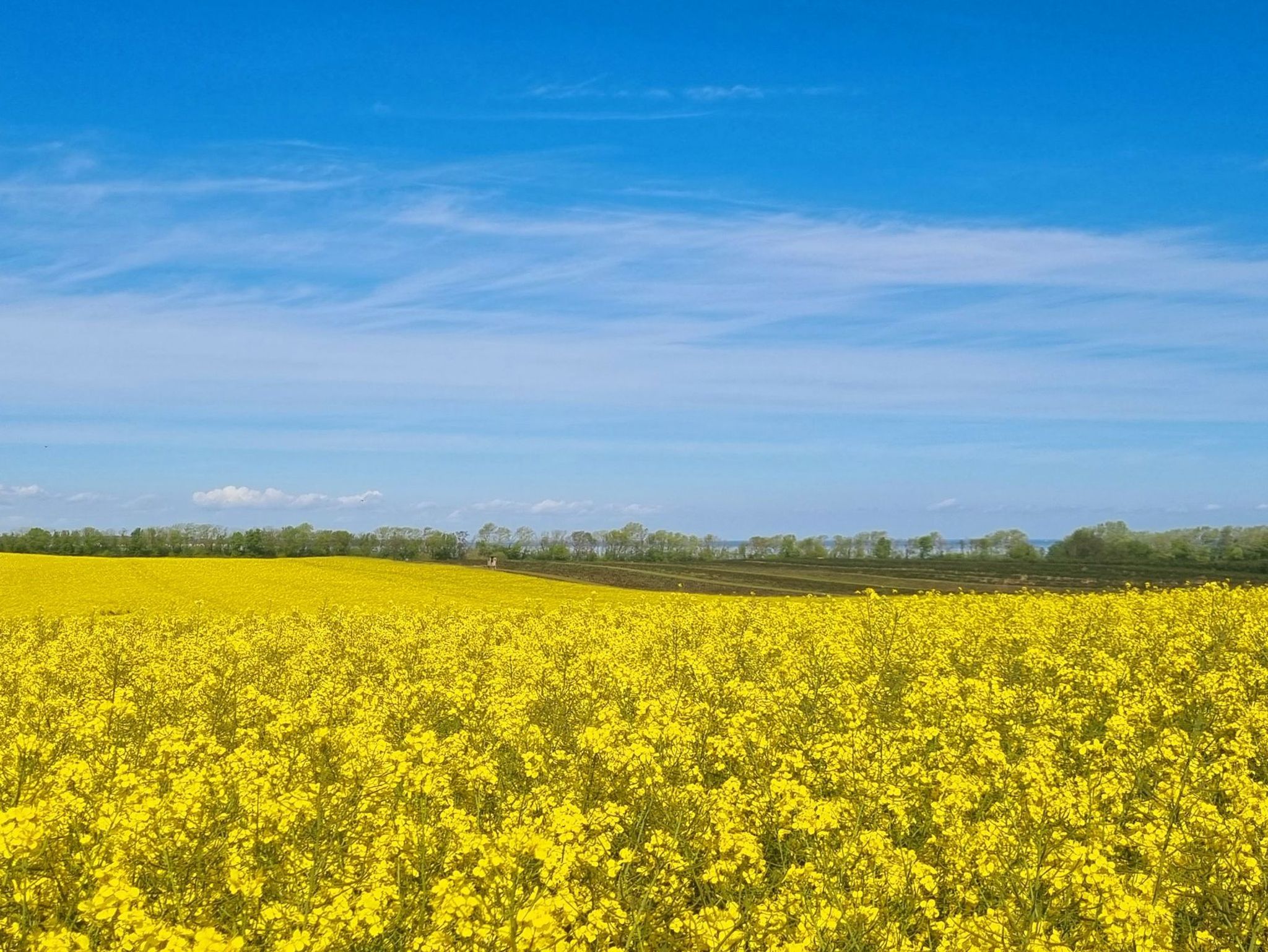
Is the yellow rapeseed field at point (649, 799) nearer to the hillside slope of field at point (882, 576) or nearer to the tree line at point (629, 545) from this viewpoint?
the hillside slope of field at point (882, 576)

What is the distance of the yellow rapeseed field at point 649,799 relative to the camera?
6.12m

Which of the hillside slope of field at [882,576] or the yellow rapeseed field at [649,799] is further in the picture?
the hillside slope of field at [882,576]

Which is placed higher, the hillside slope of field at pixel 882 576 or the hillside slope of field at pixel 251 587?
the hillside slope of field at pixel 251 587

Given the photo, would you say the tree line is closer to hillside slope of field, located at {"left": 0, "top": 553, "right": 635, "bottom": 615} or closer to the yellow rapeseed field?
hillside slope of field, located at {"left": 0, "top": 553, "right": 635, "bottom": 615}

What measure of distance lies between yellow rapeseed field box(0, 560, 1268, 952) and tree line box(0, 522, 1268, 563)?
265 ft

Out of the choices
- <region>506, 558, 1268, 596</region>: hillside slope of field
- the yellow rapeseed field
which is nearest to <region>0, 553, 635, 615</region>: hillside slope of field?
<region>506, 558, 1268, 596</region>: hillside slope of field

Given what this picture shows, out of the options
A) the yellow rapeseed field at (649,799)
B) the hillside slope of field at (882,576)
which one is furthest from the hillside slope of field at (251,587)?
the yellow rapeseed field at (649,799)

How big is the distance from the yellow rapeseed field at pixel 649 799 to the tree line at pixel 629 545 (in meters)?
80.7

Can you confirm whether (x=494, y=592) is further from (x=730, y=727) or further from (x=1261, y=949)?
(x=1261, y=949)

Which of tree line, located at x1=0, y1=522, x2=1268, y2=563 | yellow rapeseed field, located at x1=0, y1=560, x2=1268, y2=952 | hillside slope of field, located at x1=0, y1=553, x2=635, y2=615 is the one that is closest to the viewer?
yellow rapeseed field, located at x1=0, y1=560, x2=1268, y2=952

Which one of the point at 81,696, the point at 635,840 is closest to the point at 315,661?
the point at 81,696

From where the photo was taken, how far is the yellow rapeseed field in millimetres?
6121

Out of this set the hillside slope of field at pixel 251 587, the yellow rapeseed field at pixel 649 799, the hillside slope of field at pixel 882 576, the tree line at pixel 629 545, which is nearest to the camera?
the yellow rapeseed field at pixel 649 799

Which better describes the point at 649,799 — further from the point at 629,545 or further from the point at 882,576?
the point at 629,545
